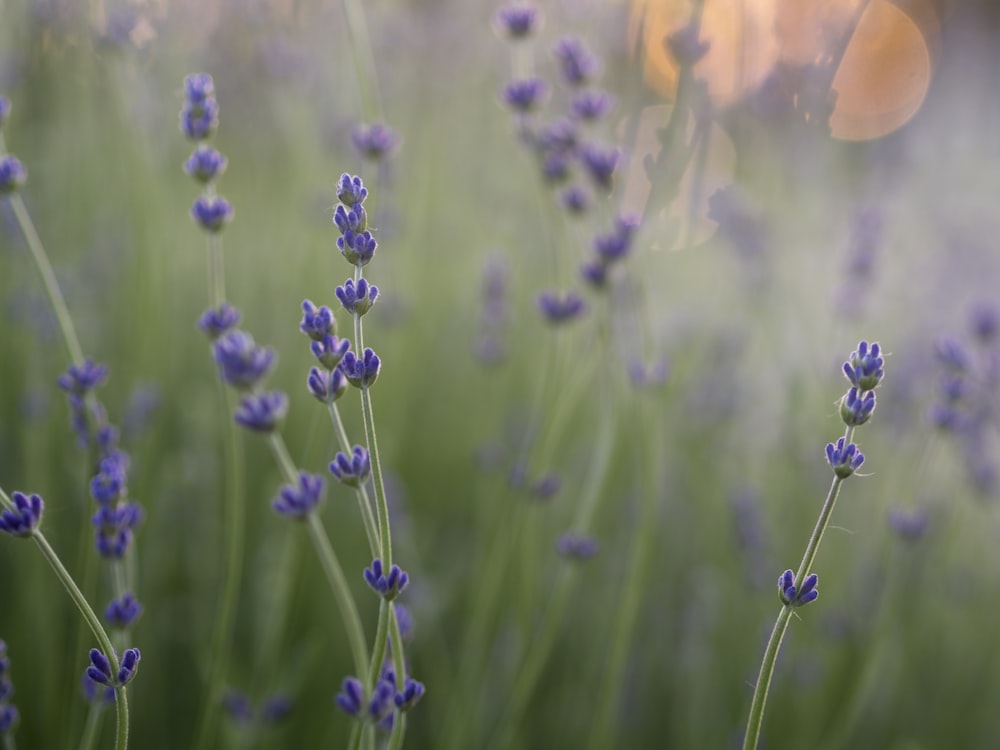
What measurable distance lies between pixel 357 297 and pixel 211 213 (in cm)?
44

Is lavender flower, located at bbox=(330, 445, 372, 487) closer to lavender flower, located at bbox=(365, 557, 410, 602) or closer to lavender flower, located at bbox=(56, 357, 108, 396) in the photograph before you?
lavender flower, located at bbox=(365, 557, 410, 602)

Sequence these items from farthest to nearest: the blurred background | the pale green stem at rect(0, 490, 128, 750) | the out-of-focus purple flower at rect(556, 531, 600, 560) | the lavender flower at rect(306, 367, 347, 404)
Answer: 1. the blurred background
2. the out-of-focus purple flower at rect(556, 531, 600, 560)
3. the lavender flower at rect(306, 367, 347, 404)
4. the pale green stem at rect(0, 490, 128, 750)

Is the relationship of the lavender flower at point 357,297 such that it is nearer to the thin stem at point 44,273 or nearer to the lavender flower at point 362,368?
the lavender flower at point 362,368

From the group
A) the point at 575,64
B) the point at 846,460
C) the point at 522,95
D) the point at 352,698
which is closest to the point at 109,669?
the point at 352,698

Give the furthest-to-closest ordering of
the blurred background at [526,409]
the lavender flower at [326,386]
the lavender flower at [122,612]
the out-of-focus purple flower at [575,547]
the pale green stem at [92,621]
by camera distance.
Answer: the blurred background at [526,409] → the out-of-focus purple flower at [575,547] → the lavender flower at [122,612] → the lavender flower at [326,386] → the pale green stem at [92,621]

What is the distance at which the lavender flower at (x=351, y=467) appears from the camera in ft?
3.38

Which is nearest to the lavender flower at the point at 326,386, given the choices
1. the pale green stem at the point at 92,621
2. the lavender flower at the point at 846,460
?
the pale green stem at the point at 92,621

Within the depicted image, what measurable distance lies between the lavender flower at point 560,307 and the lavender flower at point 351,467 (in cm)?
68

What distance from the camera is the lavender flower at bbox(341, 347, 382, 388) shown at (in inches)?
38.8

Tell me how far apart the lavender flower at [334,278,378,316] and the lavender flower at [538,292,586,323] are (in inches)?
26.6

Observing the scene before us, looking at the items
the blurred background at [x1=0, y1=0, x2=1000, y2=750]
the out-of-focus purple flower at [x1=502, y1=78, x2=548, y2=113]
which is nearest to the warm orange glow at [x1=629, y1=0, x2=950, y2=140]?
the blurred background at [x1=0, y1=0, x2=1000, y2=750]

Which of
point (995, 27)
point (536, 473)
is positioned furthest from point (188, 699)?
point (995, 27)

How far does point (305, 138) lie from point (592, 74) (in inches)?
63.4

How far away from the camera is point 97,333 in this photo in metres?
2.56
